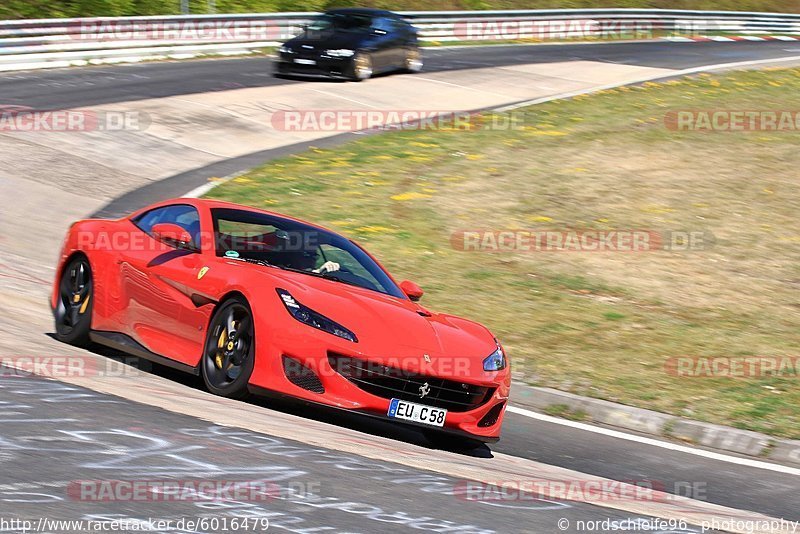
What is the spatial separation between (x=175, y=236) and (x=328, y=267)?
3.75ft

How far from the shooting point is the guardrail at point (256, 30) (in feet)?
89.4

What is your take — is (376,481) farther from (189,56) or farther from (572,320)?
(189,56)

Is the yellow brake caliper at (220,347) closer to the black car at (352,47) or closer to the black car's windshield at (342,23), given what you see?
the black car at (352,47)

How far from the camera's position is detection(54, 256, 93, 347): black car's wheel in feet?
31.1

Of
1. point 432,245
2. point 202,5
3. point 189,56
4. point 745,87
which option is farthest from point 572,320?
point 202,5

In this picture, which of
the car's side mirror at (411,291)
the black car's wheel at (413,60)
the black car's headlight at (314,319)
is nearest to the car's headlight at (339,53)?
the black car's wheel at (413,60)

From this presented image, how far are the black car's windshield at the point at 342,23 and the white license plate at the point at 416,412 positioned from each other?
21333 mm

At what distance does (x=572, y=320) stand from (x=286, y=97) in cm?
1386

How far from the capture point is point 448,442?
8453 mm

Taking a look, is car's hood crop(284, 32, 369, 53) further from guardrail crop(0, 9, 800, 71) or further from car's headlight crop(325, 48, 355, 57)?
guardrail crop(0, 9, 800, 71)

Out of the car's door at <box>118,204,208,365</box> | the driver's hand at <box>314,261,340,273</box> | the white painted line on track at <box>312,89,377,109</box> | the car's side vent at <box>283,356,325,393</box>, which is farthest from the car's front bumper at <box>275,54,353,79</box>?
the car's side vent at <box>283,356,325,393</box>

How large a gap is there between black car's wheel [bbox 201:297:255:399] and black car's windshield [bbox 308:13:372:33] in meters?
20.9

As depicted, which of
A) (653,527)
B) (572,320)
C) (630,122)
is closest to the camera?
(653,527)

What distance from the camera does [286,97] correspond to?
24641 mm
